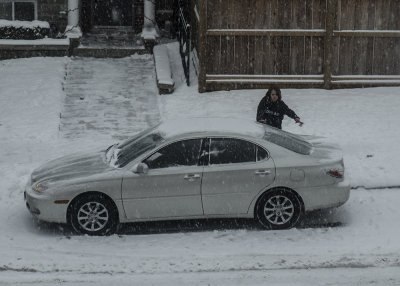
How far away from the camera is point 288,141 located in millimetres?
11711

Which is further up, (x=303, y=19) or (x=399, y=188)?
(x=303, y=19)

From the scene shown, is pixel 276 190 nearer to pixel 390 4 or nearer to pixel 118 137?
pixel 118 137

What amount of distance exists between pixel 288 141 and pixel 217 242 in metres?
1.90

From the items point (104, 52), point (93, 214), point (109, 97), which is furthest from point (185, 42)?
point (93, 214)

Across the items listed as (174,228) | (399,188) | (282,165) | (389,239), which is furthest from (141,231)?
(399,188)

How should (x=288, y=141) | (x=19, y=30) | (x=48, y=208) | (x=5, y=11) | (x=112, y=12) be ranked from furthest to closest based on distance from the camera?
(x=112, y=12) < (x=5, y=11) < (x=19, y=30) < (x=288, y=141) < (x=48, y=208)

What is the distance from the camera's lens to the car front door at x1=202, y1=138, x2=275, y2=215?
10945 mm

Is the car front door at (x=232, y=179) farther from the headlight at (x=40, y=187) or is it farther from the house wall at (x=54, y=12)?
the house wall at (x=54, y=12)

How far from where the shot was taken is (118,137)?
15734mm

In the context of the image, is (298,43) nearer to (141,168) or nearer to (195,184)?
(195,184)

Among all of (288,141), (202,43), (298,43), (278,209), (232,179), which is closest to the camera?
(232,179)

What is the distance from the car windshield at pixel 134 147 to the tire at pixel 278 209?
1596 mm

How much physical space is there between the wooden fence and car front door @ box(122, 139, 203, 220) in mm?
7589

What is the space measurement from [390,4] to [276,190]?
893 cm
